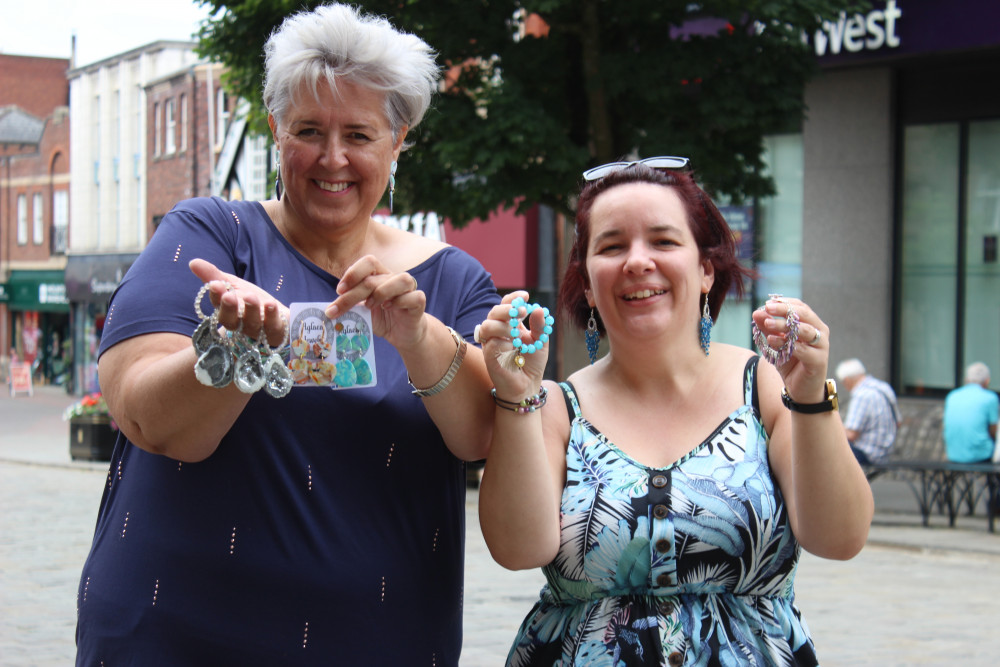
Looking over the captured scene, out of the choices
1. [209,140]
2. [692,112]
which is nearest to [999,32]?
[692,112]

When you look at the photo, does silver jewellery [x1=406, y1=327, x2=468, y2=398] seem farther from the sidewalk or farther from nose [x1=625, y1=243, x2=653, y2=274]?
the sidewalk

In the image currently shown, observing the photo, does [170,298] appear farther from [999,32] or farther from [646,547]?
[999,32]

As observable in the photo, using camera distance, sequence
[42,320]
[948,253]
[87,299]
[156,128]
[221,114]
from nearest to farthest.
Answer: [948,253] < [221,114] < [156,128] < [87,299] < [42,320]

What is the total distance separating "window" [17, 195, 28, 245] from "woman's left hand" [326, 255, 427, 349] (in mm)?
44478

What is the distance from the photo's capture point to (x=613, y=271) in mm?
2506

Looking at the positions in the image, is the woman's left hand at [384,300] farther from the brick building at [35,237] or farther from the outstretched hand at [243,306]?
the brick building at [35,237]

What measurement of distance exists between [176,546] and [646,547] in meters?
0.97

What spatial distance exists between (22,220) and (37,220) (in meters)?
1.29

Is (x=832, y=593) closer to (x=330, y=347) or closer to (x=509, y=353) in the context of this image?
(x=509, y=353)

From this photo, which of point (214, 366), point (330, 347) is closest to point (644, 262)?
point (330, 347)

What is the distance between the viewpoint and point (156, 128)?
114 feet

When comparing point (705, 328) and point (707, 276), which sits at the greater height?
point (707, 276)

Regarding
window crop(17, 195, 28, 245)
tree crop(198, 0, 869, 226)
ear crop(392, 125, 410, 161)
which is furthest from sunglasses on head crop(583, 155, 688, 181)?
window crop(17, 195, 28, 245)

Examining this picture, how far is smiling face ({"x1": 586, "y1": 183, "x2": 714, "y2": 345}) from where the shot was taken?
249 cm
